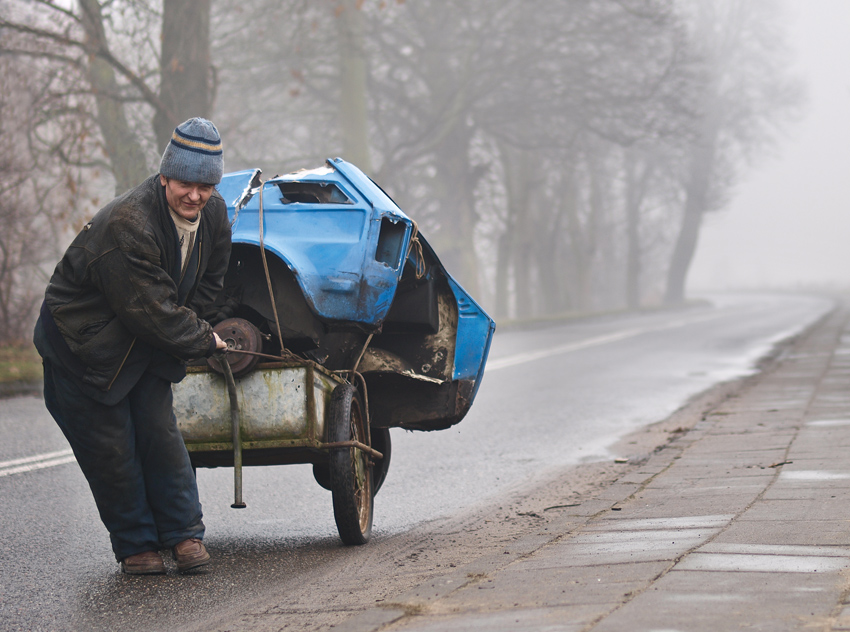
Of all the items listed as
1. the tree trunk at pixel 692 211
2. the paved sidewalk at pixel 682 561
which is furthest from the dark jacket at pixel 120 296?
the tree trunk at pixel 692 211

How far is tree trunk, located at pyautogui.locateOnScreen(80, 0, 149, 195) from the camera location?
51.2 feet

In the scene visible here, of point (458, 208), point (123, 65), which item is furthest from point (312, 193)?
point (458, 208)

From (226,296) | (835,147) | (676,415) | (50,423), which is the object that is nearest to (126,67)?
(50,423)

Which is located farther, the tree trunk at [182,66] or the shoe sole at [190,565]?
the tree trunk at [182,66]

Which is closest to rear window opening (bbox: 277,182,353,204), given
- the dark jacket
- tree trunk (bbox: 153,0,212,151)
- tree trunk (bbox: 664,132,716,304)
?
the dark jacket

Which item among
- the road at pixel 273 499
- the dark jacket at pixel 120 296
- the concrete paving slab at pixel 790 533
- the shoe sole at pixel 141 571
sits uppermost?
the dark jacket at pixel 120 296

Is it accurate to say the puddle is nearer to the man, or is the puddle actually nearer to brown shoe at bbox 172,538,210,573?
brown shoe at bbox 172,538,210,573

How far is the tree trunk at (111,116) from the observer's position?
15.6 m

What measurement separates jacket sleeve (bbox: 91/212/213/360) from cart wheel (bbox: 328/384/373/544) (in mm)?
872

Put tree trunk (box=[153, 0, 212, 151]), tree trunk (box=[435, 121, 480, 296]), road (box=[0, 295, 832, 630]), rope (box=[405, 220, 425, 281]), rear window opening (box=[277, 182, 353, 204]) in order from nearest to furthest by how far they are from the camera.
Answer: road (box=[0, 295, 832, 630])
rear window opening (box=[277, 182, 353, 204])
rope (box=[405, 220, 425, 281])
tree trunk (box=[153, 0, 212, 151])
tree trunk (box=[435, 121, 480, 296])

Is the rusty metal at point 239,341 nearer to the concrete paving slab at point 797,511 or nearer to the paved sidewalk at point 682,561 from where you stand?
the paved sidewalk at point 682,561

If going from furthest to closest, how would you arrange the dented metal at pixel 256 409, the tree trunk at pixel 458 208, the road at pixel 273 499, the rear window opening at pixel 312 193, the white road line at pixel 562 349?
1. the tree trunk at pixel 458 208
2. the white road line at pixel 562 349
3. the rear window opening at pixel 312 193
4. the dented metal at pixel 256 409
5. the road at pixel 273 499

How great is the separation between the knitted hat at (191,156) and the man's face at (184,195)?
0.03 metres

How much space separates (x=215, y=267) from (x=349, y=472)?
42.8 inches
